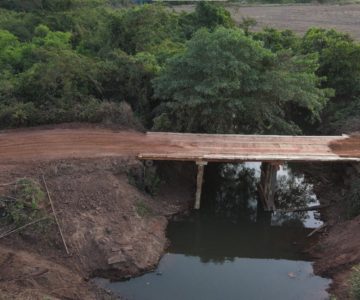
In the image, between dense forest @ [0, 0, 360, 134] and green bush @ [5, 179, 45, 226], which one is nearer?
green bush @ [5, 179, 45, 226]

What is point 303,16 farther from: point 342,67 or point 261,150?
point 261,150

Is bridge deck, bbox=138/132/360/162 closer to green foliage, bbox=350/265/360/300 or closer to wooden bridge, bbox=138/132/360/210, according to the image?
wooden bridge, bbox=138/132/360/210

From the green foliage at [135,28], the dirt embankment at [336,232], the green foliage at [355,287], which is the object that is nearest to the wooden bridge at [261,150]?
the dirt embankment at [336,232]

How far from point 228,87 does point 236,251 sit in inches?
260

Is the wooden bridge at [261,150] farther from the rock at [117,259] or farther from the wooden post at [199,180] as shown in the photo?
the rock at [117,259]

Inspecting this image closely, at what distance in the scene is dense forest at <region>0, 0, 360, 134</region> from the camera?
19.2 metres

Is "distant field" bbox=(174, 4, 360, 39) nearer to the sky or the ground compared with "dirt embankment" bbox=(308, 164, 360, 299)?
nearer to the sky

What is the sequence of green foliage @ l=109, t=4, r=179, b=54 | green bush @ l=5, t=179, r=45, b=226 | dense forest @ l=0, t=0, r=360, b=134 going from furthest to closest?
green foliage @ l=109, t=4, r=179, b=54 → dense forest @ l=0, t=0, r=360, b=134 → green bush @ l=5, t=179, r=45, b=226

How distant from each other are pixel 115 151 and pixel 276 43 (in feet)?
55.3

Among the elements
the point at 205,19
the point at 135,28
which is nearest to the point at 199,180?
the point at 135,28

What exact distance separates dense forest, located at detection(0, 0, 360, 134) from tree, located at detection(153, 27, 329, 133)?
0.04 meters

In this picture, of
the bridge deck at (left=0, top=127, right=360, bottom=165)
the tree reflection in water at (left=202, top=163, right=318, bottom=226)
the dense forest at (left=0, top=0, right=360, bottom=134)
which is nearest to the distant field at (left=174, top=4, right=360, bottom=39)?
the dense forest at (left=0, top=0, right=360, bottom=134)

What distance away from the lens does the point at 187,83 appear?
1942cm

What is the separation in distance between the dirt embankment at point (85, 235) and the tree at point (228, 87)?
3985 millimetres
